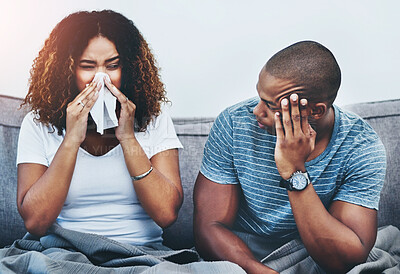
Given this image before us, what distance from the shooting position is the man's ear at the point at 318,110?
105 cm

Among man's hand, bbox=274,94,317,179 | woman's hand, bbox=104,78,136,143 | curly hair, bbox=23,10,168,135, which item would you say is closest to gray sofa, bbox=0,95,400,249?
curly hair, bbox=23,10,168,135

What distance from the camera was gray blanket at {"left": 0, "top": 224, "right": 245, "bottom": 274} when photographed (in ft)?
3.05

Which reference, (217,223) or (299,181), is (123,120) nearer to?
(217,223)

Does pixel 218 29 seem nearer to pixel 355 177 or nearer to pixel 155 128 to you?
pixel 155 128

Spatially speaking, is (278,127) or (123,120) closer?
(278,127)

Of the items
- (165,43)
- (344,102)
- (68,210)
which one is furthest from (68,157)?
(344,102)

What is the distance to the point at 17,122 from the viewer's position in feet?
4.35

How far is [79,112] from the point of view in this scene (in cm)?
112

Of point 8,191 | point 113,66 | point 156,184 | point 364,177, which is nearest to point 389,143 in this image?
point 364,177

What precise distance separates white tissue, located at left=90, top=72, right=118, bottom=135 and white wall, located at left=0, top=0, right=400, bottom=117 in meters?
0.38

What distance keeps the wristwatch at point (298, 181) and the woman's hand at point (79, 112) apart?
0.48 m

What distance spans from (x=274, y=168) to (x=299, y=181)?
10cm

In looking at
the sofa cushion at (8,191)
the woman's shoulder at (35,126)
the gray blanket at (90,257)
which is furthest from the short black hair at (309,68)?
the sofa cushion at (8,191)

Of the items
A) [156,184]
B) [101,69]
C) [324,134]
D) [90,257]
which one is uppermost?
[101,69]
